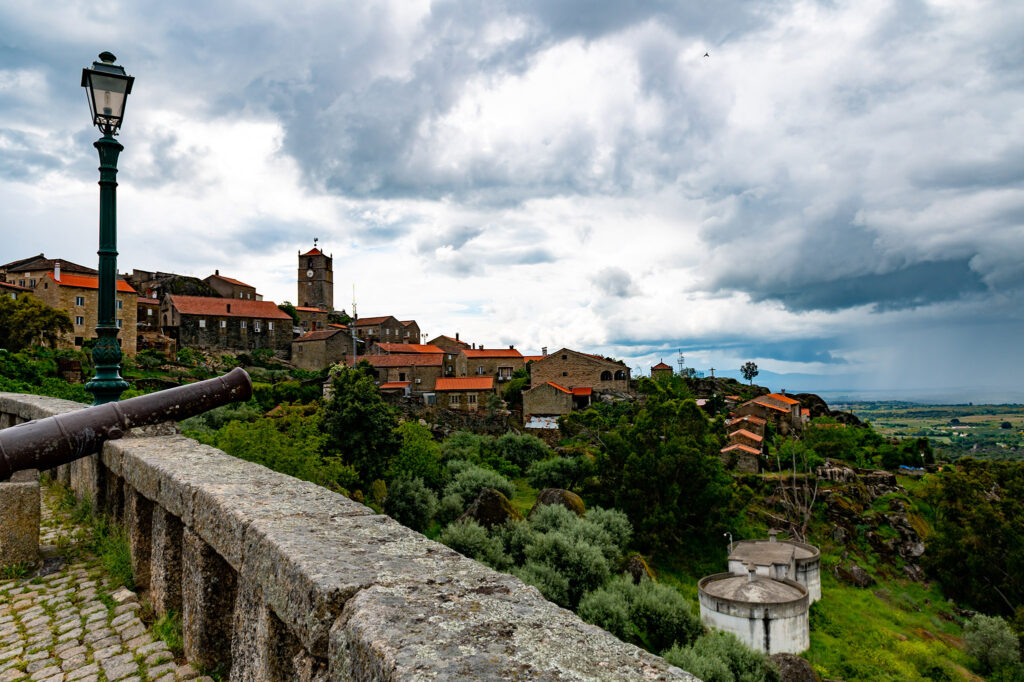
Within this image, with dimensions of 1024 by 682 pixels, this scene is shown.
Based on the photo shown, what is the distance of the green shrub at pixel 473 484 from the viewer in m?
24.6

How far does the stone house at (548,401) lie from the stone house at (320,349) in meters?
22.9

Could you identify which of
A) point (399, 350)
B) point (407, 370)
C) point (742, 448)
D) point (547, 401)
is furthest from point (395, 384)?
point (742, 448)

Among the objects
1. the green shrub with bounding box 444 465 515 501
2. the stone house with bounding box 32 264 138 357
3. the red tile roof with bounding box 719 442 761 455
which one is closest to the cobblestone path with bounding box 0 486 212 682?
the green shrub with bounding box 444 465 515 501

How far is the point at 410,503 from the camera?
2178 centimetres

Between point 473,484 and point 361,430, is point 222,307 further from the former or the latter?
point 473,484

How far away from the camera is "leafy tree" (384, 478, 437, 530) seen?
21.4m

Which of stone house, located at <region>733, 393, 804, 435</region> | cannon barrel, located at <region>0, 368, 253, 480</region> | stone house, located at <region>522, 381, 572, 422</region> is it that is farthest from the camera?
stone house, located at <region>733, 393, 804, 435</region>

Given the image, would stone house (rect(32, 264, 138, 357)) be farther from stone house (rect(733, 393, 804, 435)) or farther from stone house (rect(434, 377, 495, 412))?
stone house (rect(733, 393, 804, 435))

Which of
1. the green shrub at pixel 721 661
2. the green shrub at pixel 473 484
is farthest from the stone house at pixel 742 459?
the green shrub at pixel 721 661

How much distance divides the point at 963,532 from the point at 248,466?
40114 millimetres

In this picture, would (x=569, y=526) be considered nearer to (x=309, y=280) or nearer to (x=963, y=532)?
(x=963, y=532)

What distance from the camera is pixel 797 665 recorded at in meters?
16.9

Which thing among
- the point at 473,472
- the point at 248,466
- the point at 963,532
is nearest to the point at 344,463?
the point at 473,472

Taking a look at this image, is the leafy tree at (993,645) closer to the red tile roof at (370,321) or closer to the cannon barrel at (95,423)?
the cannon barrel at (95,423)
